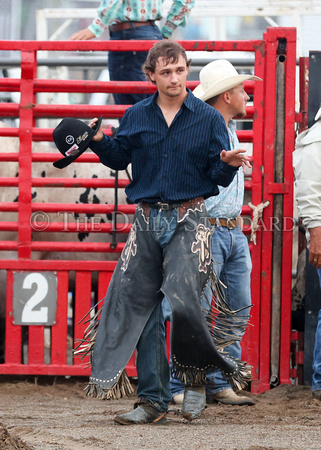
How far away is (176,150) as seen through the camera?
11.9ft

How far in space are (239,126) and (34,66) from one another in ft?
8.53

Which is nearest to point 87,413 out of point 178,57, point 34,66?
point 178,57

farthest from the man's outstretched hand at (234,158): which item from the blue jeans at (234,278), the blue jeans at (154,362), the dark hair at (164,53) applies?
the blue jeans at (234,278)

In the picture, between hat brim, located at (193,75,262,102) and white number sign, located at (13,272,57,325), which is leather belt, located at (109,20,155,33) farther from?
white number sign, located at (13,272,57,325)

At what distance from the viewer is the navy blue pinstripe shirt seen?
143 inches

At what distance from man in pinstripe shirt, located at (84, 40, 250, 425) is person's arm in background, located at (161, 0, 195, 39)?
2.34 m

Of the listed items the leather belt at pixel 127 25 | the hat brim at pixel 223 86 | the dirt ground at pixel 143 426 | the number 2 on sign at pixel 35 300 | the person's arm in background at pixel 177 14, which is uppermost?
the person's arm in background at pixel 177 14

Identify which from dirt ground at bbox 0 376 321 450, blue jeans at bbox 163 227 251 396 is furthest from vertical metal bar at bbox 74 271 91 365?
blue jeans at bbox 163 227 251 396

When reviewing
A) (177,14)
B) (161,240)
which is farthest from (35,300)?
(177,14)

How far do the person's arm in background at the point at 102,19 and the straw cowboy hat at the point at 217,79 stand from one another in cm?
160

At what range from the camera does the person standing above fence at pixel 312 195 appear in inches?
176

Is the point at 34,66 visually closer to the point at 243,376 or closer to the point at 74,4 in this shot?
the point at 243,376

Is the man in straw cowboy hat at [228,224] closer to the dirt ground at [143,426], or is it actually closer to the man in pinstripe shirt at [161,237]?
the dirt ground at [143,426]

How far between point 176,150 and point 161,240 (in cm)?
44
